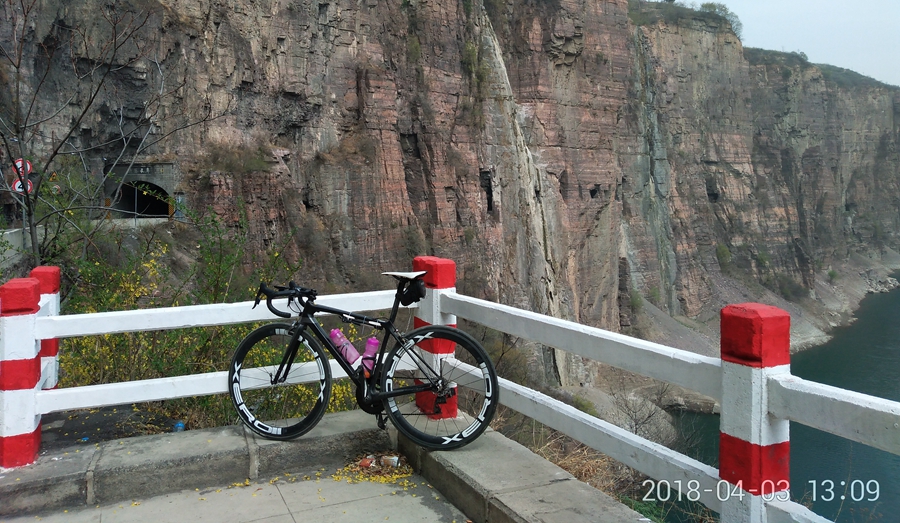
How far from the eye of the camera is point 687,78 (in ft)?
247

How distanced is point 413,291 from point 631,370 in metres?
1.55

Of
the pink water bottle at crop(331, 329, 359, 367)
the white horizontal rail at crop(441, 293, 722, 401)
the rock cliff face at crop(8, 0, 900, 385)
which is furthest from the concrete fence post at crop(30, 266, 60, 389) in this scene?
the rock cliff face at crop(8, 0, 900, 385)

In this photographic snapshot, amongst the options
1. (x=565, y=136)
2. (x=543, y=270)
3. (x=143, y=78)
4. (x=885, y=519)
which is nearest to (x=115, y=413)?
(x=885, y=519)

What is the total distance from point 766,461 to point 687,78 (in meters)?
78.5

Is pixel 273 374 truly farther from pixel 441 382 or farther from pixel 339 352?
pixel 441 382

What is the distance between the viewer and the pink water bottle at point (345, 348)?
4.99 metres

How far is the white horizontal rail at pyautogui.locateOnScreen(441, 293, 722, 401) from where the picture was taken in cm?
347

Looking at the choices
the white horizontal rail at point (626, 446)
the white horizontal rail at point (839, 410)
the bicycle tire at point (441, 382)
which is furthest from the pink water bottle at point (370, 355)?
the white horizontal rail at point (839, 410)

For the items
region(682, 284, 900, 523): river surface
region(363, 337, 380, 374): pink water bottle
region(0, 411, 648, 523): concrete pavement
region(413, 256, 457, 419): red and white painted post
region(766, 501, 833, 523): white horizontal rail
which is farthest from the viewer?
region(682, 284, 900, 523): river surface

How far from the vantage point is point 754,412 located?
3156mm

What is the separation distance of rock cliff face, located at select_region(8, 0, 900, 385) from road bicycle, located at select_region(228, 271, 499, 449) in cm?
695

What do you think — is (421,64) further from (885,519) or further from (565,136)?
(885,519)

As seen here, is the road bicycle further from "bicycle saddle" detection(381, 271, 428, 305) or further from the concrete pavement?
the concrete pavement
